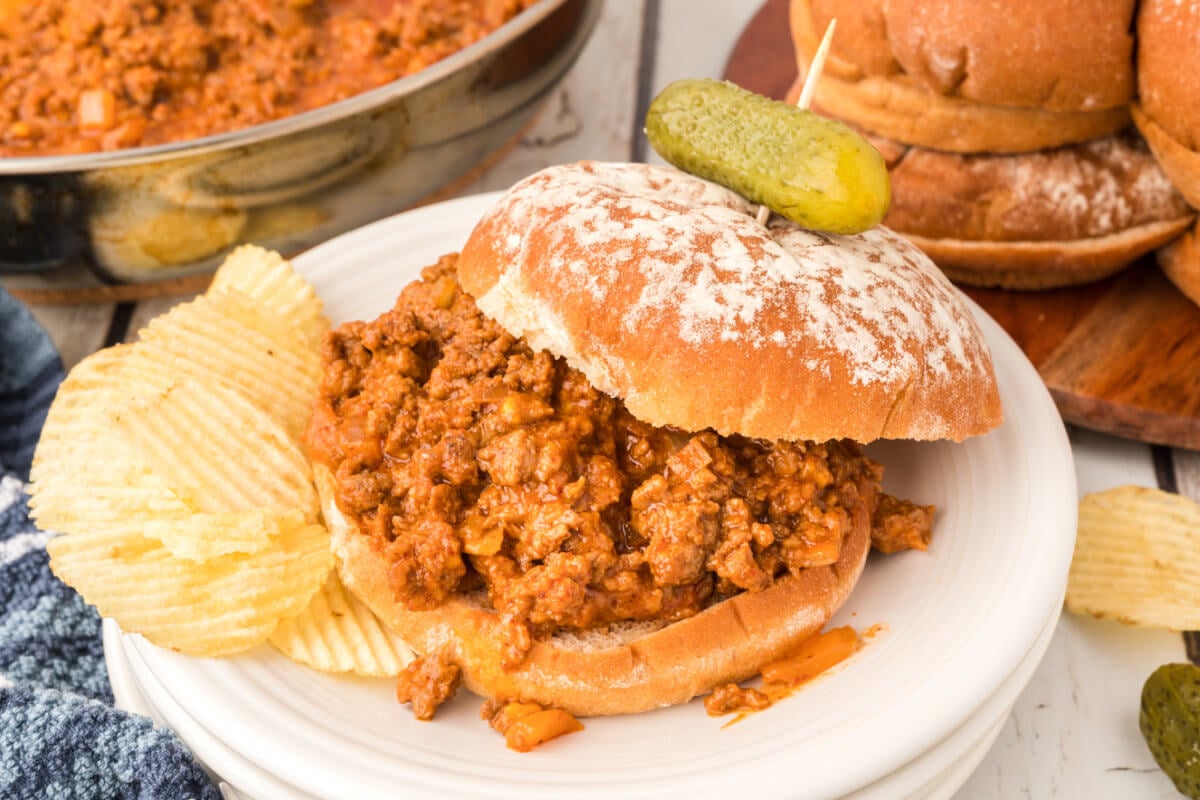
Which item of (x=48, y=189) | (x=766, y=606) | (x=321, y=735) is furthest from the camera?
(x=48, y=189)

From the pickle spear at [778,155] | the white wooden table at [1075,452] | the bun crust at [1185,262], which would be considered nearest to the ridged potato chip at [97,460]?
the white wooden table at [1075,452]

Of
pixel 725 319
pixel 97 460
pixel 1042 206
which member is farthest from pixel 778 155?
pixel 97 460

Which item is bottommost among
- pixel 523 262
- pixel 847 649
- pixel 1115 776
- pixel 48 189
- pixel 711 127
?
pixel 1115 776

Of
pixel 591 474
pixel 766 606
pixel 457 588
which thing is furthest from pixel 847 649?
pixel 457 588

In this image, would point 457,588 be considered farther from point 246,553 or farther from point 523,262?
point 523,262

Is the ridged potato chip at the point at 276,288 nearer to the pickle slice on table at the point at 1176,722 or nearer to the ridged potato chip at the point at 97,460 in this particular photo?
the ridged potato chip at the point at 97,460

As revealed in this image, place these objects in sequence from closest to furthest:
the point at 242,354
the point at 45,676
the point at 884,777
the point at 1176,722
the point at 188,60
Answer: the point at 884,777, the point at 1176,722, the point at 45,676, the point at 242,354, the point at 188,60

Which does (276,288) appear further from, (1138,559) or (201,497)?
(1138,559)
